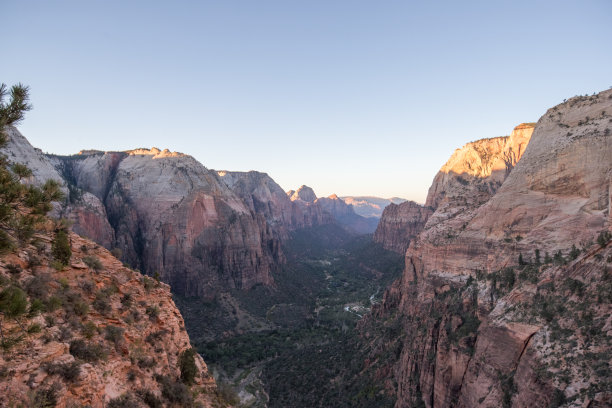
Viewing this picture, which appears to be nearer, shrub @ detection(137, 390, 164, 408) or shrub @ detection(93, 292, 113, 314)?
shrub @ detection(137, 390, 164, 408)

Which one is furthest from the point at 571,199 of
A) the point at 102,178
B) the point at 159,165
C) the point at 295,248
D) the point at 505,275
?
the point at 295,248

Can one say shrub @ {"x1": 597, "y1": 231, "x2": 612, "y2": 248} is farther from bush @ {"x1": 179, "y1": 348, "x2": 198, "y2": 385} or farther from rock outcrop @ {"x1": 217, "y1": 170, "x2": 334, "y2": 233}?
rock outcrop @ {"x1": 217, "y1": 170, "x2": 334, "y2": 233}

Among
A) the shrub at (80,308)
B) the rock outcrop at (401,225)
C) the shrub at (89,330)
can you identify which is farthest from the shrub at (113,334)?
the rock outcrop at (401,225)

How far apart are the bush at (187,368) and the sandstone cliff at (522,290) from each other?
17717 mm

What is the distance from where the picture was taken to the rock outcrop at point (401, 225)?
113625 mm

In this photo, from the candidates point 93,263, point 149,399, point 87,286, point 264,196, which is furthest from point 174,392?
point 264,196

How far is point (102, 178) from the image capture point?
81500 mm

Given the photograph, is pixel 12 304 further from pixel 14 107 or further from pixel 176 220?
pixel 176 220

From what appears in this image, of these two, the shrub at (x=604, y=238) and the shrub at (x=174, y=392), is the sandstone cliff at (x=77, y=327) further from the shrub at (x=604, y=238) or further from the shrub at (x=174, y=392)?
the shrub at (x=604, y=238)

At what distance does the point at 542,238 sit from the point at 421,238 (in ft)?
62.4

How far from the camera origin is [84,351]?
11.2m

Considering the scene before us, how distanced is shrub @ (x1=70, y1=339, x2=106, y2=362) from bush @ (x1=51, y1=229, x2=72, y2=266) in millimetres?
4927

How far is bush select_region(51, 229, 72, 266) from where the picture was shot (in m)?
14.4

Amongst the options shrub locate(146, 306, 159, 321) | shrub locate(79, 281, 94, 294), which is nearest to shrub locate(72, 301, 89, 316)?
shrub locate(79, 281, 94, 294)
